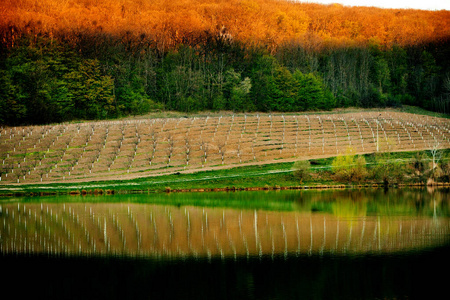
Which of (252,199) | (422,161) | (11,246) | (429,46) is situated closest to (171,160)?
(252,199)

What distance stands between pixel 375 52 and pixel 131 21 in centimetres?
7394

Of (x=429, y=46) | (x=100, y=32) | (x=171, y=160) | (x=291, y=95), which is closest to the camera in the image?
(x=171, y=160)

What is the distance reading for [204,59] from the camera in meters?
133

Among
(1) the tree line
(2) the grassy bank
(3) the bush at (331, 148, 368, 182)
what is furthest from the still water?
(1) the tree line

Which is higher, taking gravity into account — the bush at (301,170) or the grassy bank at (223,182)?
the bush at (301,170)

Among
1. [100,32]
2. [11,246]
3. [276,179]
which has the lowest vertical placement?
[276,179]

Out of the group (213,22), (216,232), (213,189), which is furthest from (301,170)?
(213,22)

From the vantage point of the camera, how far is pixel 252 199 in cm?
5312

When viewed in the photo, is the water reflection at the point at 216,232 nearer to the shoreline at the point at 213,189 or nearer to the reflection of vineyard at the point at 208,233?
the reflection of vineyard at the point at 208,233

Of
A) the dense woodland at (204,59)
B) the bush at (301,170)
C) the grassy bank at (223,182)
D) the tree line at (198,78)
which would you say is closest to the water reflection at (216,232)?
the grassy bank at (223,182)

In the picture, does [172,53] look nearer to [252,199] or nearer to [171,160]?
[171,160]

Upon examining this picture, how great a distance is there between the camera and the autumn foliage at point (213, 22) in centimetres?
13538

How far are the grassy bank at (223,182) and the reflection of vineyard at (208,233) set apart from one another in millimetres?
20284

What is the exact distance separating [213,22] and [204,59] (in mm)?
21050
